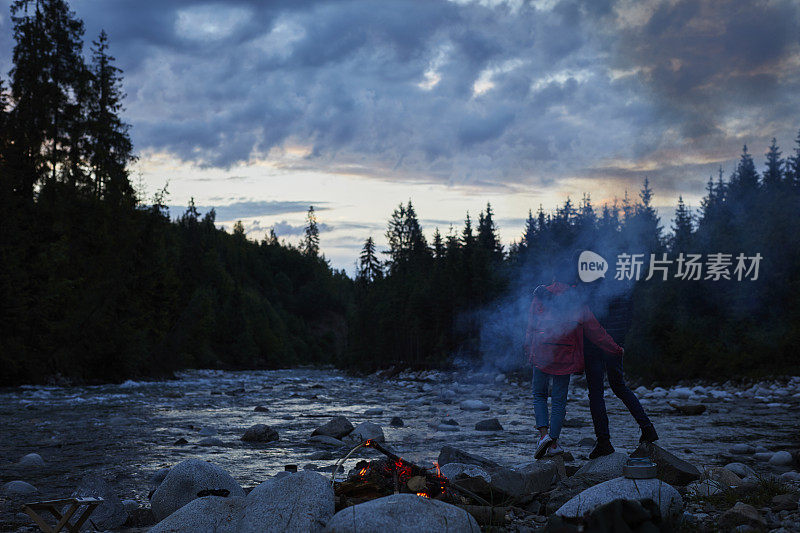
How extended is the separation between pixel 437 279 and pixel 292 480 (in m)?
46.3

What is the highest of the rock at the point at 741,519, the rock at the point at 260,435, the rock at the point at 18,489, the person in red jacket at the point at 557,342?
the person in red jacket at the point at 557,342

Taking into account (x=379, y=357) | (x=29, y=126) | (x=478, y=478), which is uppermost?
(x=29, y=126)

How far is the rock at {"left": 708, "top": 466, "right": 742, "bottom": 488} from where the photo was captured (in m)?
5.09

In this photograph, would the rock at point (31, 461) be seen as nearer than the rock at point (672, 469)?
No

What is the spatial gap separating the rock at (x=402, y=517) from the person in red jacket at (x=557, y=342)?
3230mm

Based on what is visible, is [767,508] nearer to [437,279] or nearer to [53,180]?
[53,180]

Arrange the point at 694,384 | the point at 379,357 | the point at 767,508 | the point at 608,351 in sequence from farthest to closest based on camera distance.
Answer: the point at 379,357 < the point at 694,384 < the point at 608,351 < the point at 767,508

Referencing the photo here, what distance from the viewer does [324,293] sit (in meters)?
110

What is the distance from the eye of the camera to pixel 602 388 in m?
6.27

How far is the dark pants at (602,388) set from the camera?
20.1ft

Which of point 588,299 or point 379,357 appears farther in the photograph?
point 379,357

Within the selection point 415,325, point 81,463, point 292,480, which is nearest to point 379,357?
A: point 415,325

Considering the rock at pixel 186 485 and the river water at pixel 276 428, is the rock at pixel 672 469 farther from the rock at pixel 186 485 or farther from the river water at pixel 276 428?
the rock at pixel 186 485

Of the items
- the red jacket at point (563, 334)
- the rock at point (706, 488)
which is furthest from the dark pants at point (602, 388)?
the rock at point (706, 488)
